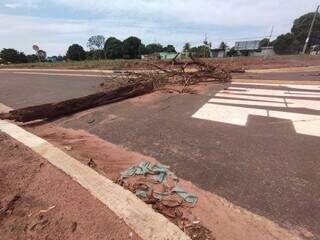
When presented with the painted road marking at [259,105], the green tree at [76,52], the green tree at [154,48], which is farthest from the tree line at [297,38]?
the painted road marking at [259,105]

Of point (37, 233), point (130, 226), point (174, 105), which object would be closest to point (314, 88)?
point (174, 105)

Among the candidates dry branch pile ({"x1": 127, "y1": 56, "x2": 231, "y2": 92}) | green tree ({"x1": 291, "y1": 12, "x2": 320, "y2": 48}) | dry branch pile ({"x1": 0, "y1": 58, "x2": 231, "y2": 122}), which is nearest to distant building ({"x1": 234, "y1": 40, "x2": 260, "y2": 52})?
green tree ({"x1": 291, "y1": 12, "x2": 320, "y2": 48})

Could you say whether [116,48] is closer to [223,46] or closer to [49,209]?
[223,46]

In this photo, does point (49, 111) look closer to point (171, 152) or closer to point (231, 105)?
point (171, 152)

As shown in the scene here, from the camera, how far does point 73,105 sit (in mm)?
7203

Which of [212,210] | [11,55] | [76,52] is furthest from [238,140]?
[11,55]

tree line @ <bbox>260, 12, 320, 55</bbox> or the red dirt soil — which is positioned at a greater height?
the red dirt soil

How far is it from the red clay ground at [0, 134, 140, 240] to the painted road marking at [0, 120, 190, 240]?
78mm

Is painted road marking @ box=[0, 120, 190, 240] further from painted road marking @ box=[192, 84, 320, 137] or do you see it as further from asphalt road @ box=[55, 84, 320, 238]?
painted road marking @ box=[192, 84, 320, 137]

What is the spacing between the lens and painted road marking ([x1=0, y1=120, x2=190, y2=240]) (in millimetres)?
2406

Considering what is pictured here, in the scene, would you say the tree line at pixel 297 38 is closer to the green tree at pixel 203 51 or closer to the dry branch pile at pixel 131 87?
the green tree at pixel 203 51

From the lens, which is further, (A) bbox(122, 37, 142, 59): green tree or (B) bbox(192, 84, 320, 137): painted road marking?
(A) bbox(122, 37, 142, 59): green tree

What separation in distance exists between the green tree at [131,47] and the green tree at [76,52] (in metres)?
15.3

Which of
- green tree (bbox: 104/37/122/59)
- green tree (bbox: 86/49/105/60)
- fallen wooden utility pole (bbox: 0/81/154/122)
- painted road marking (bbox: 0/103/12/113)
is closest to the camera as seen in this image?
fallen wooden utility pole (bbox: 0/81/154/122)
